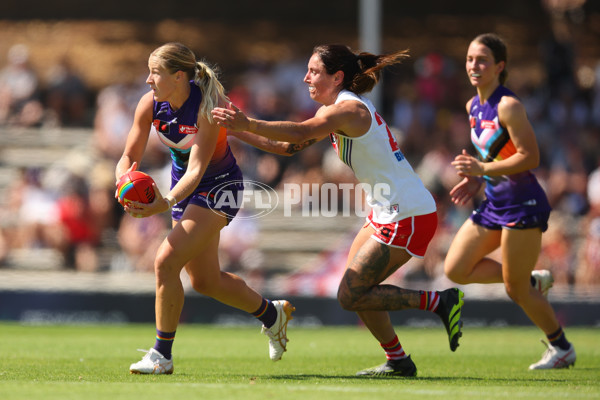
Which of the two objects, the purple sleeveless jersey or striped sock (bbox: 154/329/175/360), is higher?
the purple sleeveless jersey

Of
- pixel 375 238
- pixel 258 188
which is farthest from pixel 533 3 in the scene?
pixel 375 238

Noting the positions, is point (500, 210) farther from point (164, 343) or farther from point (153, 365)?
point (153, 365)

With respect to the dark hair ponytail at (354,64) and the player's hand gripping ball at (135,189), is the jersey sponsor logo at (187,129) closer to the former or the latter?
the player's hand gripping ball at (135,189)

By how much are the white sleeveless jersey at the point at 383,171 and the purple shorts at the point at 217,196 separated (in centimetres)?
91

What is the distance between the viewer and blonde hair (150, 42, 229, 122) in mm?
7102

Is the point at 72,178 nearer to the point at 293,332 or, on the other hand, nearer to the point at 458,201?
the point at 293,332

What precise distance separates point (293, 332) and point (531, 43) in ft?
32.6

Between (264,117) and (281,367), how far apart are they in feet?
30.6

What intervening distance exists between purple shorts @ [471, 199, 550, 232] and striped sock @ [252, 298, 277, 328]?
188cm

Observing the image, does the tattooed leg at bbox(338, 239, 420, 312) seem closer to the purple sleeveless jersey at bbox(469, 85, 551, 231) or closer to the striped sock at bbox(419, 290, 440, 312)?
the striped sock at bbox(419, 290, 440, 312)

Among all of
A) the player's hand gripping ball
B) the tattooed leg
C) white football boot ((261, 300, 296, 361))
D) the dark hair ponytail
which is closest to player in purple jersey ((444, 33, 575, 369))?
the dark hair ponytail

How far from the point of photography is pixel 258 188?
55.8ft

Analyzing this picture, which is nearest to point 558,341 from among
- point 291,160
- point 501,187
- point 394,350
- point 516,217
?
point 516,217

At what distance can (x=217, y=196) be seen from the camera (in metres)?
7.30
